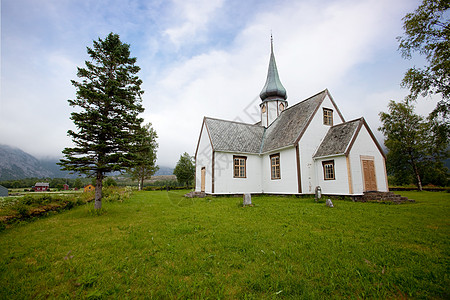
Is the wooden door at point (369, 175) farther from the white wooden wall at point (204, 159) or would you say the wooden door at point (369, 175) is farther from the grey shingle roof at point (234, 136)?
the white wooden wall at point (204, 159)

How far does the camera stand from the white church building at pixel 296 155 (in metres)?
14.5

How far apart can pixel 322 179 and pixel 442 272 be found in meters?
12.7

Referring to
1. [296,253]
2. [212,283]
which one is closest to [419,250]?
[296,253]

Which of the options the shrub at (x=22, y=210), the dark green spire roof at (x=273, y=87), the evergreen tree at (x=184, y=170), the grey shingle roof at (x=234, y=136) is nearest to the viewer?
the shrub at (x=22, y=210)

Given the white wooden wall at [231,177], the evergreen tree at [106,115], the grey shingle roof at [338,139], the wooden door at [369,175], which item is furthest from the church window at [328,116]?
the evergreen tree at [106,115]

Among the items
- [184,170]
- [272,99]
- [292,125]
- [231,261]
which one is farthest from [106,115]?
[184,170]

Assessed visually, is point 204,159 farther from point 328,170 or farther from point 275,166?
point 328,170

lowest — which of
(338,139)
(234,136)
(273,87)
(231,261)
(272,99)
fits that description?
(231,261)

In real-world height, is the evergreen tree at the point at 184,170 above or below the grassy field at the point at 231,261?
above

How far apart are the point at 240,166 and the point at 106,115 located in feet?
39.6

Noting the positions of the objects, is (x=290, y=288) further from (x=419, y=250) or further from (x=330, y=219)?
(x=330, y=219)

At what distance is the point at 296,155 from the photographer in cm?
1577

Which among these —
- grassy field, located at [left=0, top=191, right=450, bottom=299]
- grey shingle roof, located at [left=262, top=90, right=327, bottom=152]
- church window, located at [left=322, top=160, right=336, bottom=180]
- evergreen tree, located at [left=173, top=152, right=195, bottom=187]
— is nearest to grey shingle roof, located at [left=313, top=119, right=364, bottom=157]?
church window, located at [left=322, top=160, right=336, bottom=180]

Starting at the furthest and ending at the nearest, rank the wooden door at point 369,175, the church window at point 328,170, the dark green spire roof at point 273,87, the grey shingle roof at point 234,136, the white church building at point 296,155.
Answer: the dark green spire roof at point 273,87
the grey shingle roof at point 234,136
the church window at point 328,170
the white church building at point 296,155
the wooden door at point 369,175
